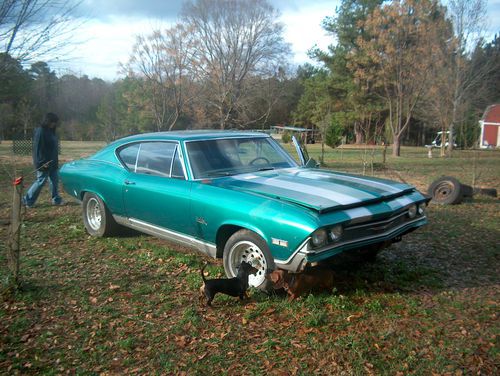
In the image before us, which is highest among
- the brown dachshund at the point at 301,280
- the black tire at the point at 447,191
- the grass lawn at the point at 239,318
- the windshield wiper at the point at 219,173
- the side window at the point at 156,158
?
the side window at the point at 156,158

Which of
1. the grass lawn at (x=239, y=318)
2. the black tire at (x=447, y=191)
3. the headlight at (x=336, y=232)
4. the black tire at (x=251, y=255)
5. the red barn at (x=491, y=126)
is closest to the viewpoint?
the grass lawn at (x=239, y=318)

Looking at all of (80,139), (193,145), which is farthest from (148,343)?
(80,139)

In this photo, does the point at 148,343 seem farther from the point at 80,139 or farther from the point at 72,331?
the point at 80,139

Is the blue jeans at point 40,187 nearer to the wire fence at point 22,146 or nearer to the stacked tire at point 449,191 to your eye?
the stacked tire at point 449,191

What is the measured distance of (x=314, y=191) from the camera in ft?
13.2

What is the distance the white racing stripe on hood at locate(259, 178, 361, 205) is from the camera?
3.84 m

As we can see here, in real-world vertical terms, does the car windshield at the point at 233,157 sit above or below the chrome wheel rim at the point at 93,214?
above

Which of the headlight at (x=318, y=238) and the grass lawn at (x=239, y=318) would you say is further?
the headlight at (x=318, y=238)

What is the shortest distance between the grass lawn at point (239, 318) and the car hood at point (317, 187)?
68cm

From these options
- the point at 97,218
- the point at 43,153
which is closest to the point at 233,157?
the point at 97,218

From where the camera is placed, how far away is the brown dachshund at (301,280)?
12.6 feet

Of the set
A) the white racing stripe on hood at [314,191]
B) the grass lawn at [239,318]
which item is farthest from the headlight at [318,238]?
the grass lawn at [239,318]

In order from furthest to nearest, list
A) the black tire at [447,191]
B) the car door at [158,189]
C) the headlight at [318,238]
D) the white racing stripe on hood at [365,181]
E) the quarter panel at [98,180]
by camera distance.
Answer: the black tire at [447,191]
the quarter panel at [98,180]
the car door at [158,189]
the white racing stripe on hood at [365,181]
the headlight at [318,238]

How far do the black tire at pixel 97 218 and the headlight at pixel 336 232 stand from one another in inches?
137
